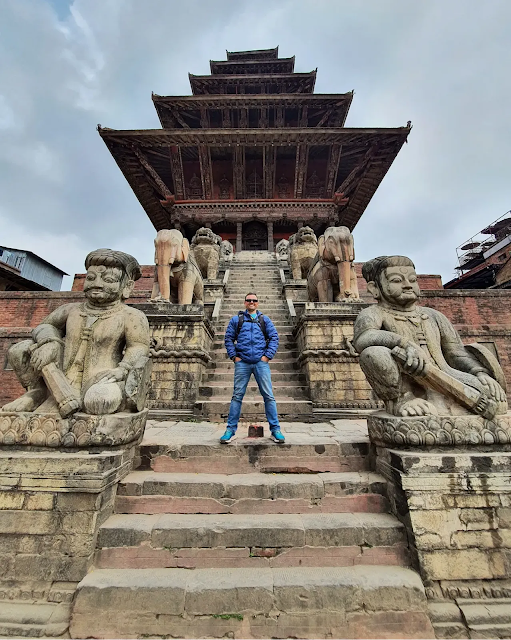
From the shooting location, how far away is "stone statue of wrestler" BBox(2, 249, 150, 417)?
255 cm

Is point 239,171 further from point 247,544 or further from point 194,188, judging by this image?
point 247,544

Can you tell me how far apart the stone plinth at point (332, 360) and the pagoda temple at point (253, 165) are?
13054 mm

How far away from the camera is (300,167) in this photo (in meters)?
18.3

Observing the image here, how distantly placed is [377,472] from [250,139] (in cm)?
1857

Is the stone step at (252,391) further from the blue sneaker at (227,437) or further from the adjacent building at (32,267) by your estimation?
the adjacent building at (32,267)

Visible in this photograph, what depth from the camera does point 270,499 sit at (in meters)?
2.47

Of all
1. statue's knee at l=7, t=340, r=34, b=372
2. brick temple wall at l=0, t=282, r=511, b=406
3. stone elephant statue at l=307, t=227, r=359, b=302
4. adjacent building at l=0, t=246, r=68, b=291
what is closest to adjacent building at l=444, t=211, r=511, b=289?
brick temple wall at l=0, t=282, r=511, b=406

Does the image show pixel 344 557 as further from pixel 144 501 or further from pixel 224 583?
pixel 144 501

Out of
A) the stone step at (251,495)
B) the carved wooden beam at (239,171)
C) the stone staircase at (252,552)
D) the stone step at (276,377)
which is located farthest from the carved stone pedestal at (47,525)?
the carved wooden beam at (239,171)

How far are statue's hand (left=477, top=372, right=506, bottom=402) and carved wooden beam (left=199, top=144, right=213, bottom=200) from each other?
61.6ft

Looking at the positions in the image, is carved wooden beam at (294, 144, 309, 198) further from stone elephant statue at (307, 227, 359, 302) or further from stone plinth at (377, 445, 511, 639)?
stone plinth at (377, 445, 511, 639)

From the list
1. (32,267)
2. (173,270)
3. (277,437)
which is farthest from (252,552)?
(32,267)

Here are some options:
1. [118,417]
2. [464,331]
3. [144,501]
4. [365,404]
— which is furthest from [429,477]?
[464,331]

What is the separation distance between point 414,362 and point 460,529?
3.93ft
